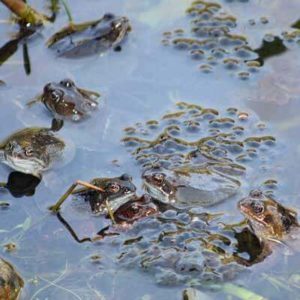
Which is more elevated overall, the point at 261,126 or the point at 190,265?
the point at 190,265

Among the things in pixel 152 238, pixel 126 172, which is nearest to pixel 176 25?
pixel 126 172

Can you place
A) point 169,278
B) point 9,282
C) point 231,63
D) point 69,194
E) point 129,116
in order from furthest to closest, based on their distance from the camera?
point 231,63 → point 129,116 → point 69,194 → point 169,278 → point 9,282

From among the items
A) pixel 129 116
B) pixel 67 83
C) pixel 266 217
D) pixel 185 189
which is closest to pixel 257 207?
pixel 266 217

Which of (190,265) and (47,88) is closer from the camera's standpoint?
(190,265)

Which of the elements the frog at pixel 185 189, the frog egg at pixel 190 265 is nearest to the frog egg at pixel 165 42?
the frog at pixel 185 189

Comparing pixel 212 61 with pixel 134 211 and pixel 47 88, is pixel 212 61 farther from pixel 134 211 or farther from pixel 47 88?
pixel 134 211

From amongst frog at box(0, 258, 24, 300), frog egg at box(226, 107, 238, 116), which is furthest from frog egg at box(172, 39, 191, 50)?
frog at box(0, 258, 24, 300)

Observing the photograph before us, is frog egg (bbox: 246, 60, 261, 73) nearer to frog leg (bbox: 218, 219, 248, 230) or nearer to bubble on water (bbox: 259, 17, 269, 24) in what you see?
bubble on water (bbox: 259, 17, 269, 24)
